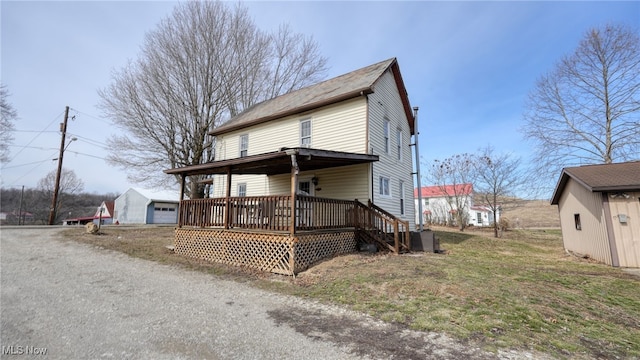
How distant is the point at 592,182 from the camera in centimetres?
1048

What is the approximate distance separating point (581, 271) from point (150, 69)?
25.0 m

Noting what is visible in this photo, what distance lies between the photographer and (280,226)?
28.1ft

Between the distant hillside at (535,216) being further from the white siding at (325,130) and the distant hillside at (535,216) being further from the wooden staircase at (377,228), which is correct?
A: the white siding at (325,130)

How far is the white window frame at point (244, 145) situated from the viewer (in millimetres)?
15867

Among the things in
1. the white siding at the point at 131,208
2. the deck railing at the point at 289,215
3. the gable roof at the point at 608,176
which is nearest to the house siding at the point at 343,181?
the deck railing at the point at 289,215

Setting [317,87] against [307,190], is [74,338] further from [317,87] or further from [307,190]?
[317,87]

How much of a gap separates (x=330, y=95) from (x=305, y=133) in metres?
2.11

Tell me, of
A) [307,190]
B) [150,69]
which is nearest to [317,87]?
[307,190]

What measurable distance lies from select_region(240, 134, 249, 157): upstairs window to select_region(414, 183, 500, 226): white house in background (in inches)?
744

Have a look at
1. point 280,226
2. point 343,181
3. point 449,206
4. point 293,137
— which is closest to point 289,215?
point 280,226

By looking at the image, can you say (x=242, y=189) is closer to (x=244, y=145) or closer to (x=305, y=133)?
(x=244, y=145)

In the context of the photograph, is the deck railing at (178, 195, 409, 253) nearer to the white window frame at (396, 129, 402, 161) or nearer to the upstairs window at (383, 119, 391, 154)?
the upstairs window at (383, 119, 391, 154)

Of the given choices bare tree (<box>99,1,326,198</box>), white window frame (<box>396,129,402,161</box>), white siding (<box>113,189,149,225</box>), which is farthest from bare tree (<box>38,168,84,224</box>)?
white window frame (<box>396,129,402,161</box>)

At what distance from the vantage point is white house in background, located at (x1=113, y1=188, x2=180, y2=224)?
3359cm
